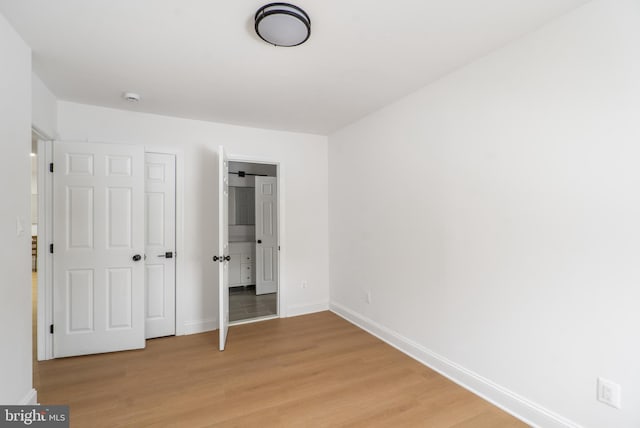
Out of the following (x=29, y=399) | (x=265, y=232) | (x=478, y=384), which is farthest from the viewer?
(x=265, y=232)

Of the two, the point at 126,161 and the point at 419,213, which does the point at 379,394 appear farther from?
the point at 126,161

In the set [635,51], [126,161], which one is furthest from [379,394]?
[126,161]

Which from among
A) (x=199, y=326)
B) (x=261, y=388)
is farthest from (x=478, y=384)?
(x=199, y=326)

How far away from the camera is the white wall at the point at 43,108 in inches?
98.3

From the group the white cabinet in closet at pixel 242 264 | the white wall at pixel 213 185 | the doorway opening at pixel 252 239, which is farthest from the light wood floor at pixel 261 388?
the white cabinet in closet at pixel 242 264

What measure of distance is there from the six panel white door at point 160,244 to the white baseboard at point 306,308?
1475 millimetres

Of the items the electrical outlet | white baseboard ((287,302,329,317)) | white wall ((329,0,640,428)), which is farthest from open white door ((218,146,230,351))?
the electrical outlet

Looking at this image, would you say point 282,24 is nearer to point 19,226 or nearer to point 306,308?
point 19,226

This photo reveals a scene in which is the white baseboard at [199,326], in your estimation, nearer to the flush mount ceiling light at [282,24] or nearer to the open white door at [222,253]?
the open white door at [222,253]

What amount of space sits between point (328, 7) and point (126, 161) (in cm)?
259

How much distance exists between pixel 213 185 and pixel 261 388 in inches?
93.8

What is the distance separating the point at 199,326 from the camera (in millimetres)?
3602

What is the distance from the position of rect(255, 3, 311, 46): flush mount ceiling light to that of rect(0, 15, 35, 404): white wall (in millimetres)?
1560

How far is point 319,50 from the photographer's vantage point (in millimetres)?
2158
